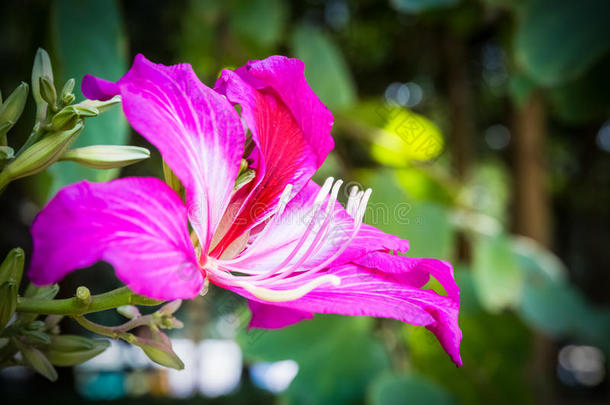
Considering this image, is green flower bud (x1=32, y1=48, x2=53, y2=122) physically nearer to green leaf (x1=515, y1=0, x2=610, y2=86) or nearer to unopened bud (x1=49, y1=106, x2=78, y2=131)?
unopened bud (x1=49, y1=106, x2=78, y2=131)

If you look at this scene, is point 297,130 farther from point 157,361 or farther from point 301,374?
point 301,374

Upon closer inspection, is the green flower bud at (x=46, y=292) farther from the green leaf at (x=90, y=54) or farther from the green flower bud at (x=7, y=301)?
the green leaf at (x=90, y=54)

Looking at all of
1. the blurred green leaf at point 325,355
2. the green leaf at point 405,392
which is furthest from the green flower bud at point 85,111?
the green leaf at point 405,392

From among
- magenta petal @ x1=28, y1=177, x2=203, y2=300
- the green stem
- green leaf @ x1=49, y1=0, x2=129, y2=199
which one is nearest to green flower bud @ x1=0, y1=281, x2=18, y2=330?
the green stem

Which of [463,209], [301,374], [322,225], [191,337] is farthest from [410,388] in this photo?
[191,337]

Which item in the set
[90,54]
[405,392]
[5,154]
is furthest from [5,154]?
[405,392]

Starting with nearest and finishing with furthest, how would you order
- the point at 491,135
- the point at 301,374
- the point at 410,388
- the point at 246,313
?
1. the point at 246,313
2. the point at 301,374
3. the point at 410,388
4. the point at 491,135
